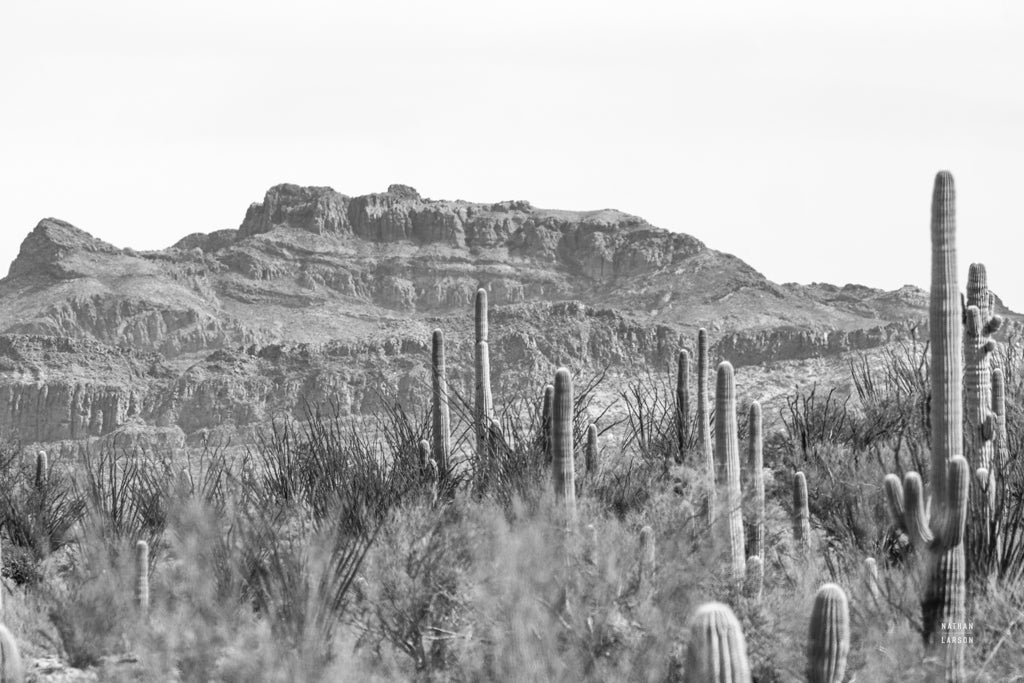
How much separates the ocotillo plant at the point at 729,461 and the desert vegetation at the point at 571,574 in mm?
19

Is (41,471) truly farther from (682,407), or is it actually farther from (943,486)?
(943,486)

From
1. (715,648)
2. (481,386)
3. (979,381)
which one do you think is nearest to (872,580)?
(979,381)

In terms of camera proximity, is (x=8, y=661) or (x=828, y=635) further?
(x=828, y=635)

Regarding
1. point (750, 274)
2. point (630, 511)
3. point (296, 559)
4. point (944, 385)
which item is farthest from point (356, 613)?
point (750, 274)

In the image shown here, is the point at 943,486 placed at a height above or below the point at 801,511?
above

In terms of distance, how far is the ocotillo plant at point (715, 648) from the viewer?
7.02 m

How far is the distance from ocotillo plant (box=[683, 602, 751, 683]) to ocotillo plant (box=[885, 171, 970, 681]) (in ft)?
8.30

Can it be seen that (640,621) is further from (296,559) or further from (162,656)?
(162,656)

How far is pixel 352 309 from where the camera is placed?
132125 mm

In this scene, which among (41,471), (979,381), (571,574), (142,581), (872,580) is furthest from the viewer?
(41,471)

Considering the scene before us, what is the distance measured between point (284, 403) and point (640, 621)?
81.4 meters

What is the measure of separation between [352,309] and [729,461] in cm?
12113

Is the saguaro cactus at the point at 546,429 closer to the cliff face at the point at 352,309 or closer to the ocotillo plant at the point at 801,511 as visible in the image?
the ocotillo plant at the point at 801,511

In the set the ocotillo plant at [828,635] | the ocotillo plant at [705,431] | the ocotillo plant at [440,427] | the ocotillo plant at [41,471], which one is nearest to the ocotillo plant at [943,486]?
the ocotillo plant at [828,635]
